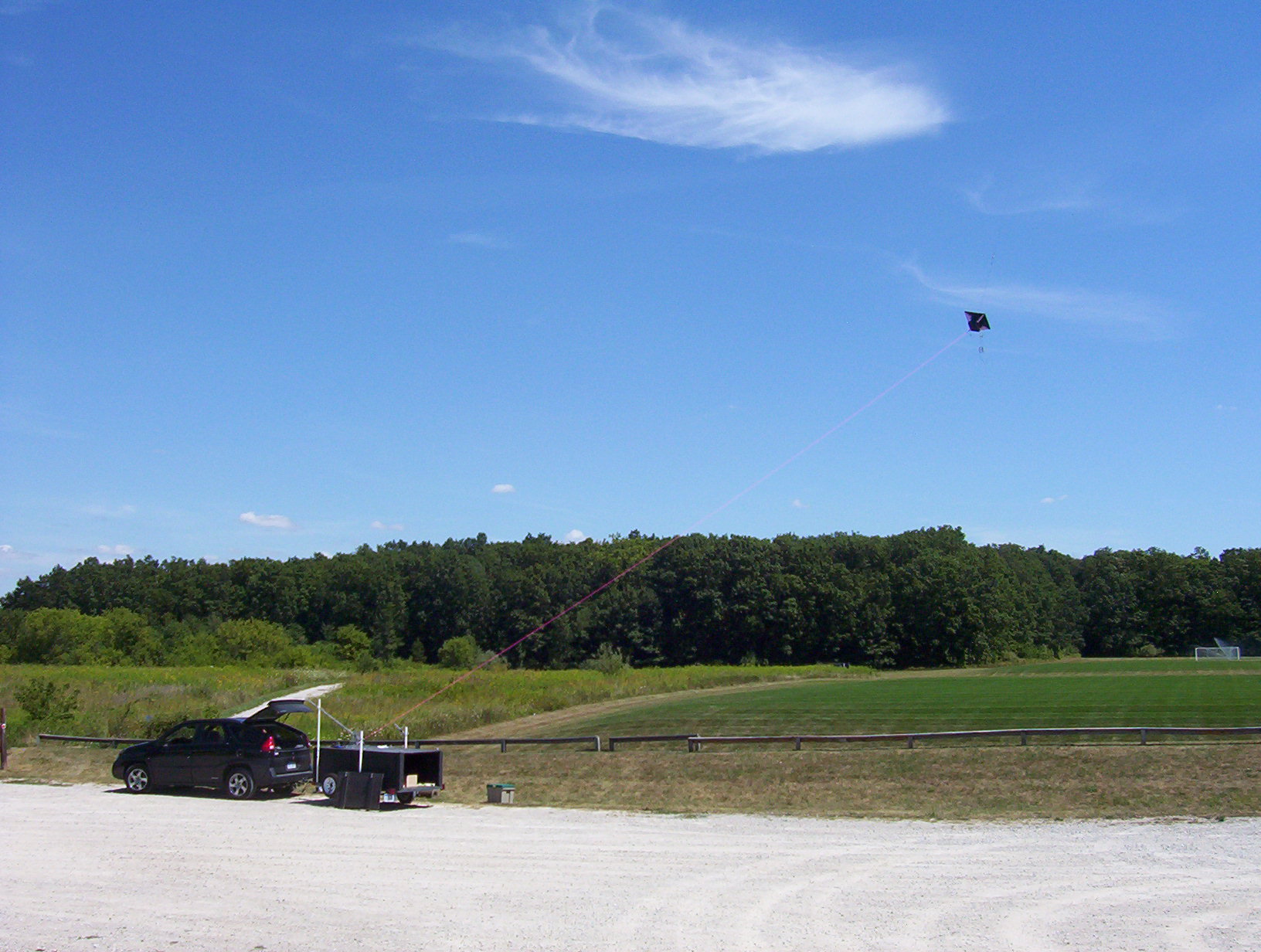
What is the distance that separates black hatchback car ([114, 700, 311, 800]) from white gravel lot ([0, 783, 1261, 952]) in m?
2.64

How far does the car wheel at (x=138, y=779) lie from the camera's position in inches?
985

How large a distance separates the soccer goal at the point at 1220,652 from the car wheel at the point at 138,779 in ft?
343

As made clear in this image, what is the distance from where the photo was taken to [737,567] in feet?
383

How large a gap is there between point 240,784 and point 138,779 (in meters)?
3.01

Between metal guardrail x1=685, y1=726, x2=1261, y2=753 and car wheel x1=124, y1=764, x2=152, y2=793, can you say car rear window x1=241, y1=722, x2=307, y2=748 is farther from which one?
metal guardrail x1=685, y1=726, x2=1261, y2=753

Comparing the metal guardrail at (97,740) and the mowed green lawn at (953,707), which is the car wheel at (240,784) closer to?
the metal guardrail at (97,740)

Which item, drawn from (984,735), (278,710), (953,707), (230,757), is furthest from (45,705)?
(953,707)

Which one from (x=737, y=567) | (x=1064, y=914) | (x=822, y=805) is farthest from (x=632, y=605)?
(x=1064, y=914)

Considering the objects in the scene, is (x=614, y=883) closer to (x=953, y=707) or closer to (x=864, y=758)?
(x=864, y=758)

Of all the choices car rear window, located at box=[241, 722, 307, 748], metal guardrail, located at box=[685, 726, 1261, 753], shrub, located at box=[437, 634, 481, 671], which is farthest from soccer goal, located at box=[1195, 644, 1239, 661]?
car rear window, located at box=[241, 722, 307, 748]

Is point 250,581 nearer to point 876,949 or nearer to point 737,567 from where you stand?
point 737,567

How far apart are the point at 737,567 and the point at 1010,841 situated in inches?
3889

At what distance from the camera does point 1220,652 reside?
379ft

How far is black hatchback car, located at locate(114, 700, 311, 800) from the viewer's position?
943 inches
